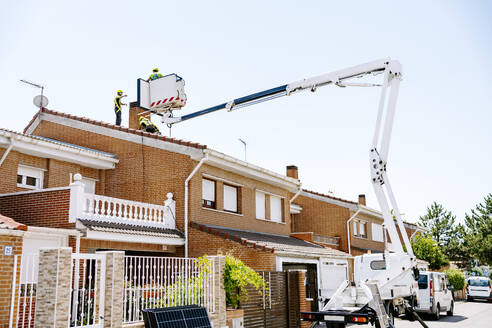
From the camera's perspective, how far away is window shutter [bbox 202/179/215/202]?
59.6ft

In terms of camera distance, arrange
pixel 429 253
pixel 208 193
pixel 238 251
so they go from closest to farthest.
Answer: pixel 238 251
pixel 208 193
pixel 429 253

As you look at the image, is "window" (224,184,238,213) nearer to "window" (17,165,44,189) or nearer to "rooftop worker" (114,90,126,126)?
"rooftop worker" (114,90,126,126)

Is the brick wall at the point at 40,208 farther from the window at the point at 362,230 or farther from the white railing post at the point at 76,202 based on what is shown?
the window at the point at 362,230

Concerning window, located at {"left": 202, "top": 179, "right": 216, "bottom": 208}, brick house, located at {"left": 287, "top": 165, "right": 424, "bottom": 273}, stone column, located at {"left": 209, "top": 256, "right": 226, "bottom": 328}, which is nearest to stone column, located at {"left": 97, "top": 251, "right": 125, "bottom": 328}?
stone column, located at {"left": 209, "top": 256, "right": 226, "bottom": 328}

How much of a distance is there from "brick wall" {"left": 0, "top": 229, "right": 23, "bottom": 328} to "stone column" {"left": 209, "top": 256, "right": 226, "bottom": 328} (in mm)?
4382

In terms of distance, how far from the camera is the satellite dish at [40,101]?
19.0 meters

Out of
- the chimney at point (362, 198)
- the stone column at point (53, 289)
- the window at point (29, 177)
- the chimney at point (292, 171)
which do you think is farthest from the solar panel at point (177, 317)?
the chimney at point (362, 198)

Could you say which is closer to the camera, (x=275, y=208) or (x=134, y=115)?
(x=134, y=115)

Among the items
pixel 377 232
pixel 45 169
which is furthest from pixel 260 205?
pixel 377 232

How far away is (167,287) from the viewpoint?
36.0 feet

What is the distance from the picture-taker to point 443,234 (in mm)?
67250

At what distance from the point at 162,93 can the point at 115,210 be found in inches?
155

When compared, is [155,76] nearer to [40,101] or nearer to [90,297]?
[40,101]

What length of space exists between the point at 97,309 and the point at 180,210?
7.73m
